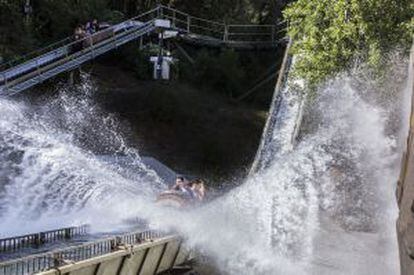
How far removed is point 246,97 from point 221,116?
4.53 m

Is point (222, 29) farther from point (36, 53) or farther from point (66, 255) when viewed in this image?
point (66, 255)

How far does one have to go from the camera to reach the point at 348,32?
69.7ft

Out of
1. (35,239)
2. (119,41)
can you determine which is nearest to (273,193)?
(35,239)

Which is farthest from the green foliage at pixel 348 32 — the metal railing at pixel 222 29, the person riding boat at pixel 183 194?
the metal railing at pixel 222 29

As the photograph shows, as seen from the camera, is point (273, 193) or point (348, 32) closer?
point (273, 193)

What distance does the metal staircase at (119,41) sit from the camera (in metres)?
27.8

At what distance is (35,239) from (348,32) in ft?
36.2

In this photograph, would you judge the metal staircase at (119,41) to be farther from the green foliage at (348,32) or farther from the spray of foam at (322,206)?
the green foliage at (348,32)

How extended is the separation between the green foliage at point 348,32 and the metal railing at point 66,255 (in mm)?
8951

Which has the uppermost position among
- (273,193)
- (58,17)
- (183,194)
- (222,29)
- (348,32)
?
(222,29)

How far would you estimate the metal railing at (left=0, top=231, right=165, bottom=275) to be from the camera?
35.8 feet

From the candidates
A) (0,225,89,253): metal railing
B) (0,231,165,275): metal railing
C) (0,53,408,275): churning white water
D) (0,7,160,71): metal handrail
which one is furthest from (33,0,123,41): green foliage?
(0,231,165,275): metal railing

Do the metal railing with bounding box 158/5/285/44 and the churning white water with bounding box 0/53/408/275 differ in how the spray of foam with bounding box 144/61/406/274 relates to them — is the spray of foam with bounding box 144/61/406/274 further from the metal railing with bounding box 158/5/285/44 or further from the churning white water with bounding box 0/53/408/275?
the metal railing with bounding box 158/5/285/44

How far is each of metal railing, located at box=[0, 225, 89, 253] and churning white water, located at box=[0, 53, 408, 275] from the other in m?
2.00
